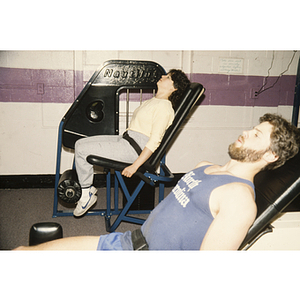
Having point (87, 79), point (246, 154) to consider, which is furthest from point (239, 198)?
point (87, 79)

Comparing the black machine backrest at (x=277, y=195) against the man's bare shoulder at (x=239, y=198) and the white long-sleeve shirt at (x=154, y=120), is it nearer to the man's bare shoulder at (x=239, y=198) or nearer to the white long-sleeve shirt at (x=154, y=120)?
the man's bare shoulder at (x=239, y=198)

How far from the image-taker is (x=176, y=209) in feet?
3.29

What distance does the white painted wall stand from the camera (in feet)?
8.90

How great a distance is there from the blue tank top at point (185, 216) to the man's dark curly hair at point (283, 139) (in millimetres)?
177

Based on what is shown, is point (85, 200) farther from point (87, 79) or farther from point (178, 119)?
point (87, 79)

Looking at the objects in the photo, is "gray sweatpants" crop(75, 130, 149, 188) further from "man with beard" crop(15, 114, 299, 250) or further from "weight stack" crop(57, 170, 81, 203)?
"man with beard" crop(15, 114, 299, 250)

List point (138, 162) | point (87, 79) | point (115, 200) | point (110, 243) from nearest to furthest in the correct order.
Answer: point (110, 243)
point (138, 162)
point (115, 200)
point (87, 79)

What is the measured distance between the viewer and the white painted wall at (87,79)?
8.90 ft

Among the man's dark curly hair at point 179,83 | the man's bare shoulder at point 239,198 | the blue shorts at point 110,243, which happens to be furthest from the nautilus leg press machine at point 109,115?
the man's bare shoulder at point 239,198

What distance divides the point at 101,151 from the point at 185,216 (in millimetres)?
1130

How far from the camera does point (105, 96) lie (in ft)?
7.08

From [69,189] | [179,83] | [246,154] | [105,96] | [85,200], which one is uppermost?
[179,83]
